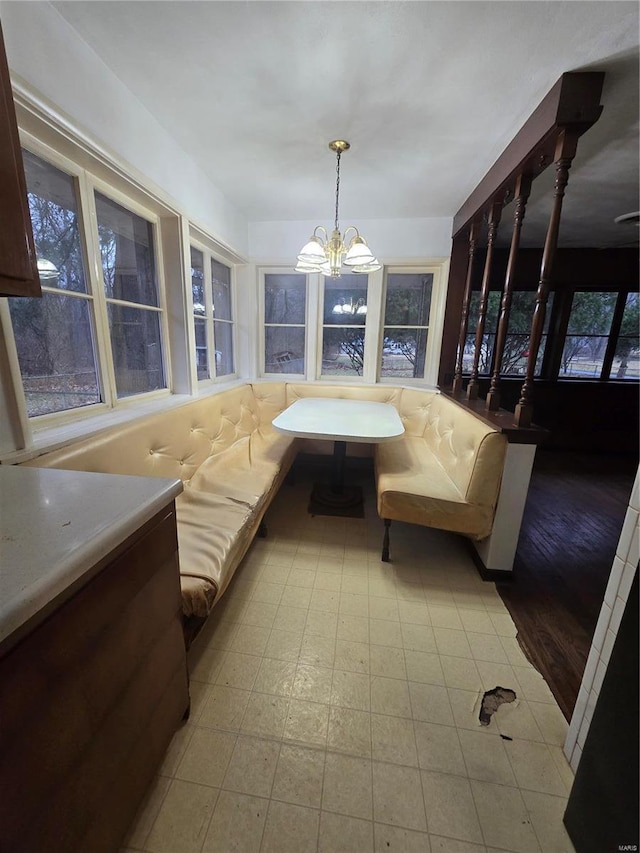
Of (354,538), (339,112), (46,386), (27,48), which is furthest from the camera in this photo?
(354,538)

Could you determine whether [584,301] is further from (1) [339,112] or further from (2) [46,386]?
(2) [46,386]

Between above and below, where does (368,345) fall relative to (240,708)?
above

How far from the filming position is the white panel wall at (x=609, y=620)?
35.2 inches

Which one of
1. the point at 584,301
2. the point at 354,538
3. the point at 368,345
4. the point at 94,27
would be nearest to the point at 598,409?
the point at 584,301

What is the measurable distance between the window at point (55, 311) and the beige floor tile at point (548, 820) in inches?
85.4

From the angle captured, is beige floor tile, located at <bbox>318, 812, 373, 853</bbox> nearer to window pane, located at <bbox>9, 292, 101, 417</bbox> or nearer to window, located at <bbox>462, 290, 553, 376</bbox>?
window pane, located at <bbox>9, 292, 101, 417</bbox>

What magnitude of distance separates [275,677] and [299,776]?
324mm

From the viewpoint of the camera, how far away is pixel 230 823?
2.99ft

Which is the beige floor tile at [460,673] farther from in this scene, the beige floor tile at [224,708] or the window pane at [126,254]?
the window pane at [126,254]

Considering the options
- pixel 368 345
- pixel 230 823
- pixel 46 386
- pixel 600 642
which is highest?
pixel 368 345

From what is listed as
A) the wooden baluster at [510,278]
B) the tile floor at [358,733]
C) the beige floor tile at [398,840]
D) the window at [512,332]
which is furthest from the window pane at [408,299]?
the beige floor tile at [398,840]

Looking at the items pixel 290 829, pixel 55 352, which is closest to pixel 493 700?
pixel 290 829

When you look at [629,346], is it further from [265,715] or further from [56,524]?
[56,524]

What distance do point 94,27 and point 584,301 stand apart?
16.4 feet
